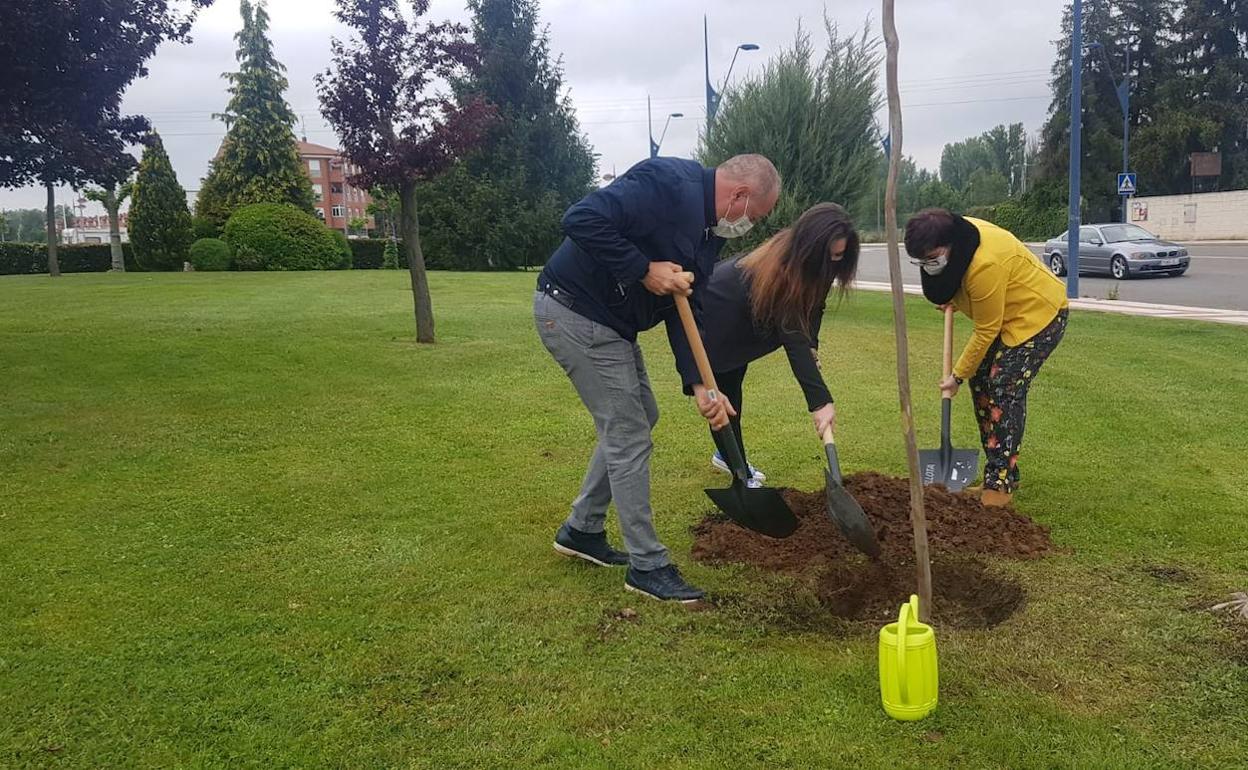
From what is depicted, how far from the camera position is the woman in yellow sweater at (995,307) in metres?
4.26

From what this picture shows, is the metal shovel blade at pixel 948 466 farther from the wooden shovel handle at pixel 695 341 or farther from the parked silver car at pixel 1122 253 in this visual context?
the parked silver car at pixel 1122 253

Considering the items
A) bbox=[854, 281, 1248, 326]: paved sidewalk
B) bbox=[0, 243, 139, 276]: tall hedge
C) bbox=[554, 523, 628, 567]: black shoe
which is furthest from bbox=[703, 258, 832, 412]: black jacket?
bbox=[0, 243, 139, 276]: tall hedge

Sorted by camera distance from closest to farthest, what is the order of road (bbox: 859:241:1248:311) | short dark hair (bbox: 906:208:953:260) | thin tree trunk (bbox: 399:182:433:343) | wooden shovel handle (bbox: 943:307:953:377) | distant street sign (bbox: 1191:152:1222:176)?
short dark hair (bbox: 906:208:953:260) → wooden shovel handle (bbox: 943:307:953:377) → thin tree trunk (bbox: 399:182:433:343) → road (bbox: 859:241:1248:311) → distant street sign (bbox: 1191:152:1222:176)

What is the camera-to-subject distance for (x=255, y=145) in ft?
118

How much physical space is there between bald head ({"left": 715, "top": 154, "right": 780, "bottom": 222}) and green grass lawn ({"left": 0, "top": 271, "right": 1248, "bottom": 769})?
4.94ft

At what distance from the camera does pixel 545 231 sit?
32.1 m

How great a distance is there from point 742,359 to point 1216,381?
5890 mm

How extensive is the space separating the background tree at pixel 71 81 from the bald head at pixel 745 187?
6.92 meters

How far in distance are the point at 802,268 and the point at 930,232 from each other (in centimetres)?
88

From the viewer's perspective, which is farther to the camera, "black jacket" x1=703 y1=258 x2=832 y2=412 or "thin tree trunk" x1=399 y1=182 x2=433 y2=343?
"thin tree trunk" x1=399 y1=182 x2=433 y2=343

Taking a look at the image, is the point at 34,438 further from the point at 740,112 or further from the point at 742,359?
the point at 740,112

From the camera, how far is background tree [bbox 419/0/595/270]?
1254 inches

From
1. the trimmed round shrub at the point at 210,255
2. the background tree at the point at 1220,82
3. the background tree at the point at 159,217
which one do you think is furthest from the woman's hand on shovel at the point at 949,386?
the background tree at the point at 1220,82

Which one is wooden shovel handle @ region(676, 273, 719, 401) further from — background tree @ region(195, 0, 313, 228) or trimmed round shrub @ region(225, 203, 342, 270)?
background tree @ region(195, 0, 313, 228)
